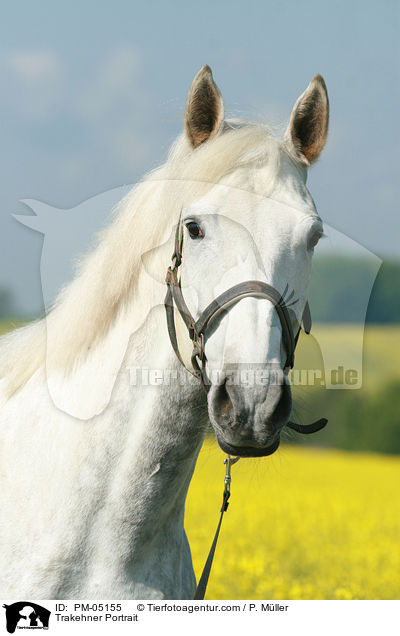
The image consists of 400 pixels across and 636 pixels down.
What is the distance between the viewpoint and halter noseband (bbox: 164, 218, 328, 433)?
230 cm

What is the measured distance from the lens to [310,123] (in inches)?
109

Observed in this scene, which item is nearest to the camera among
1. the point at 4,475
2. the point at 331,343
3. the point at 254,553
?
the point at 4,475

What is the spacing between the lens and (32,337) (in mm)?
3164

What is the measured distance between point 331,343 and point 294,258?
3.76ft

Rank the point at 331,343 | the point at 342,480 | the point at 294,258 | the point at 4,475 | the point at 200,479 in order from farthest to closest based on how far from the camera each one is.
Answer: the point at 342,480
the point at 200,479
the point at 331,343
the point at 4,475
the point at 294,258

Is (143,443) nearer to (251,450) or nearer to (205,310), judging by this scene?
(251,450)

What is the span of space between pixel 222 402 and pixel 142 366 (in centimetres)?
52

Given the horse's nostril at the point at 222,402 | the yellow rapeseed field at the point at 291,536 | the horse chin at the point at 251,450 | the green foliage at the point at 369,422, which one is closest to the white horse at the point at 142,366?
the horse's nostril at the point at 222,402

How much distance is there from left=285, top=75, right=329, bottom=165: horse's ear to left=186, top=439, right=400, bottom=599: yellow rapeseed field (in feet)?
4.75

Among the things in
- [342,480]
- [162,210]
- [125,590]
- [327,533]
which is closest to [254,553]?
[327,533]

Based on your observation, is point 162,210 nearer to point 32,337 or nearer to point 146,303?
point 146,303

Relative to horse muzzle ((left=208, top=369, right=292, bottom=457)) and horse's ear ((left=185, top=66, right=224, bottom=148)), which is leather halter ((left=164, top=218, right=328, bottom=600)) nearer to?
horse muzzle ((left=208, top=369, right=292, bottom=457))
